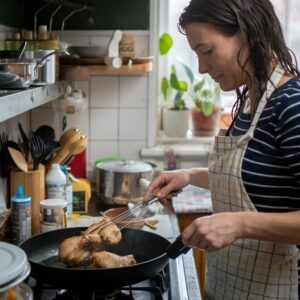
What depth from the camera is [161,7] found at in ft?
8.68

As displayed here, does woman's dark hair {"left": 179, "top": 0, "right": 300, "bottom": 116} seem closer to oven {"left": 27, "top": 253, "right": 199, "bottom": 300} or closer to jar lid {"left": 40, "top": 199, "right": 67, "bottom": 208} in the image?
oven {"left": 27, "top": 253, "right": 199, "bottom": 300}

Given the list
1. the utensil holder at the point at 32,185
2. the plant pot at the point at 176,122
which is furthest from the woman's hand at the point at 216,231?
the plant pot at the point at 176,122

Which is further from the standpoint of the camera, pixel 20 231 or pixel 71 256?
pixel 20 231

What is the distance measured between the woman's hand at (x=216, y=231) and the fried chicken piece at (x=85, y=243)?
0.34 meters

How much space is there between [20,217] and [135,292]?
0.43 metres

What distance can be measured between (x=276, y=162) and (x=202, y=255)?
109cm

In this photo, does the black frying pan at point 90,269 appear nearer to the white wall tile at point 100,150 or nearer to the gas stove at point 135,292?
the gas stove at point 135,292

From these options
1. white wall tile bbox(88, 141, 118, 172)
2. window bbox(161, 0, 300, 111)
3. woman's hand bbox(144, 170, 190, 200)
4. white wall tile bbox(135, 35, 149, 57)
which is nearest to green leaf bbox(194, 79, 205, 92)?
window bbox(161, 0, 300, 111)

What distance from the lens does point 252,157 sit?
1.27 metres

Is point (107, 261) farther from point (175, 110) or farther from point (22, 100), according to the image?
point (175, 110)

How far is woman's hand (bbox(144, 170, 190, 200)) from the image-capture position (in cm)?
157

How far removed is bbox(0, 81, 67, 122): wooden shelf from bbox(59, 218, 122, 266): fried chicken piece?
13.6 inches

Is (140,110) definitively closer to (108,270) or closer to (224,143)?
(224,143)

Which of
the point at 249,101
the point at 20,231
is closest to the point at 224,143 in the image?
the point at 249,101
